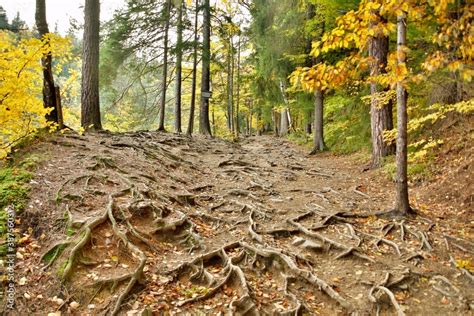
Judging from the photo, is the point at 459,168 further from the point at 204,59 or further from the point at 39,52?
the point at 204,59

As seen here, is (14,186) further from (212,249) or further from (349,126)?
(349,126)

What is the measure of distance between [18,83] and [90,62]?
5179 millimetres

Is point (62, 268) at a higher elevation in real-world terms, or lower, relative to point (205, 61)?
lower

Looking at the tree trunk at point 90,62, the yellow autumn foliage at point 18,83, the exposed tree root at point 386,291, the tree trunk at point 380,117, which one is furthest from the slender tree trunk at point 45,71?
the tree trunk at point 380,117

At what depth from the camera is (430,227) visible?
5676 mm

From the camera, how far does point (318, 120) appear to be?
14273mm

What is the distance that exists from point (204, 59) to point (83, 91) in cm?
699

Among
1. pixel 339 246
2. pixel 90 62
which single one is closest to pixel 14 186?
pixel 339 246

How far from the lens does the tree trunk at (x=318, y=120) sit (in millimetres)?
14242

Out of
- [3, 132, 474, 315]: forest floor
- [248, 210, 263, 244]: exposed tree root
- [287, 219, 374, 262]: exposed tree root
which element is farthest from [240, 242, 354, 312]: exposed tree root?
[287, 219, 374, 262]: exposed tree root

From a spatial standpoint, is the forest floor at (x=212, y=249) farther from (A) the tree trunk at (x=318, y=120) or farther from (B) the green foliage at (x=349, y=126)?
(A) the tree trunk at (x=318, y=120)

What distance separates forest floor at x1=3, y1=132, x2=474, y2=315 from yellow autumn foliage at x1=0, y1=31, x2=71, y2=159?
2.40 feet

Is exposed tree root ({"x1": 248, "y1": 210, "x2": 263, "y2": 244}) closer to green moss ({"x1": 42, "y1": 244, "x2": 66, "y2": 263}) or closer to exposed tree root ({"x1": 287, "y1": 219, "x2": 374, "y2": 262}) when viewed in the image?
exposed tree root ({"x1": 287, "y1": 219, "x2": 374, "y2": 262})

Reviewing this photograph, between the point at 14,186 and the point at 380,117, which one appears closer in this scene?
the point at 14,186
